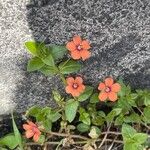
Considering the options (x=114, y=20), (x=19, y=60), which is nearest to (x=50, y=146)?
(x=19, y=60)

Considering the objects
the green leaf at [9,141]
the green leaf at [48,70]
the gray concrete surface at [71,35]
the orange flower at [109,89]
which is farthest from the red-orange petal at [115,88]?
the green leaf at [9,141]

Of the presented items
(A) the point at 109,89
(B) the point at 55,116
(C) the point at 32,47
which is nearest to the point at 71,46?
(C) the point at 32,47

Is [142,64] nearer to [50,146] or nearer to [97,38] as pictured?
[97,38]

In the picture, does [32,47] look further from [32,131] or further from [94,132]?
[94,132]

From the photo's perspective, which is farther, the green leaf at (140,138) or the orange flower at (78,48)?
the green leaf at (140,138)

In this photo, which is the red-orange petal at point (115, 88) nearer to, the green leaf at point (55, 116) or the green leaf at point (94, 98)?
the green leaf at point (94, 98)

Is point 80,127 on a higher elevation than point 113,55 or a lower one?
lower
